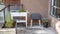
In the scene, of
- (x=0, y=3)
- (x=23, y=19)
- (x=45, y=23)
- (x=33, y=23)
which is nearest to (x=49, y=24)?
(x=45, y=23)

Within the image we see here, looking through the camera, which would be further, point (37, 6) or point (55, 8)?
point (37, 6)

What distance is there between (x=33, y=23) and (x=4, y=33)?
4253mm

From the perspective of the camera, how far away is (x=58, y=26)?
565cm

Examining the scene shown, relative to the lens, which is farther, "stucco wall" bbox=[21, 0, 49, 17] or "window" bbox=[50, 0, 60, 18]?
"stucco wall" bbox=[21, 0, 49, 17]

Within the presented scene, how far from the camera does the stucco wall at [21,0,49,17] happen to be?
25.6ft

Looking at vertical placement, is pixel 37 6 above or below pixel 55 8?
above

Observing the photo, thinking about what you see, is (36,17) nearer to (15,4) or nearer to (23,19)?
(23,19)

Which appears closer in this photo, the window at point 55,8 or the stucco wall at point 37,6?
the window at point 55,8

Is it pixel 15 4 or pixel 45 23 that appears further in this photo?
pixel 15 4

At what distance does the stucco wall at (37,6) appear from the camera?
7.80 m

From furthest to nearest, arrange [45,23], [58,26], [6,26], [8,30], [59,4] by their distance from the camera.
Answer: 1. [45,23]
2. [59,4]
3. [58,26]
4. [6,26]
5. [8,30]

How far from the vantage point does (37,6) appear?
786cm

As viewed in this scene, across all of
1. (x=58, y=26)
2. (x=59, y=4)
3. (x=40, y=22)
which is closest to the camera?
(x=58, y=26)

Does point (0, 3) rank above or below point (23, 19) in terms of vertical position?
above
